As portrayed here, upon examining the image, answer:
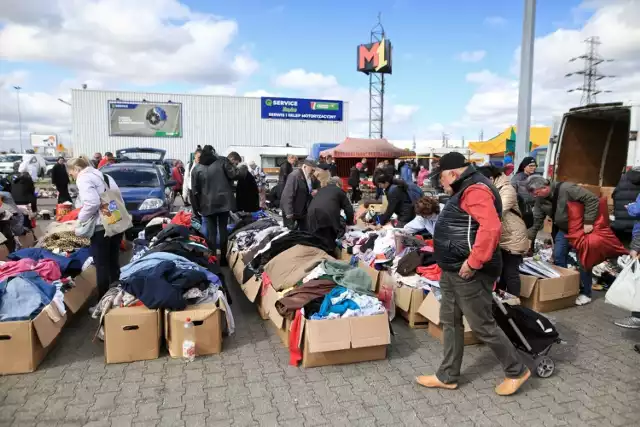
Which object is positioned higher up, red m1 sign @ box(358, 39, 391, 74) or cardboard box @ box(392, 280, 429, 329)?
red m1 sign @ box(358, 39, 391, 74)

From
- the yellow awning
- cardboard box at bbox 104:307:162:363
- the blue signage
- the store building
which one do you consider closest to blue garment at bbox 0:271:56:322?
cardboard box at bbox 104:307:162:363

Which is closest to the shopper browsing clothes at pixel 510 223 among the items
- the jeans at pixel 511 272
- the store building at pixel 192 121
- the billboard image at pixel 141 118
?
the jeans at pixel 511 272

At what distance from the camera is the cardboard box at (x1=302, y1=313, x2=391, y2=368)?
3.87 meters

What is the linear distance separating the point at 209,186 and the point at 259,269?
2.15 metres

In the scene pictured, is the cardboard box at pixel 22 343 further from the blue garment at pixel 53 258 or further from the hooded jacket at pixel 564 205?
the hooded jacket at pixel 564 205

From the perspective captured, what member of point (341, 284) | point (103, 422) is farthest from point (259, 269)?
point (103, 422)

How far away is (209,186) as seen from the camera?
7023 mm

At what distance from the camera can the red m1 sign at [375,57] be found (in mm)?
44156

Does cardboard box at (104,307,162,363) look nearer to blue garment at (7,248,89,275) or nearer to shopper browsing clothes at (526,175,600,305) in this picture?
blue garment at (7,248,89,275)

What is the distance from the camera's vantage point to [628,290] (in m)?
4.14

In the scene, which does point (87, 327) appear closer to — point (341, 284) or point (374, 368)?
point (341, 284)

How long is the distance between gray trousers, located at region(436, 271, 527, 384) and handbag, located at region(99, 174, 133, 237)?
11.3 feet

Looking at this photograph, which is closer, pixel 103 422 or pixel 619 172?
pixel 103 422

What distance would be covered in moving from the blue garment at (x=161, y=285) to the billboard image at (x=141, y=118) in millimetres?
37255
